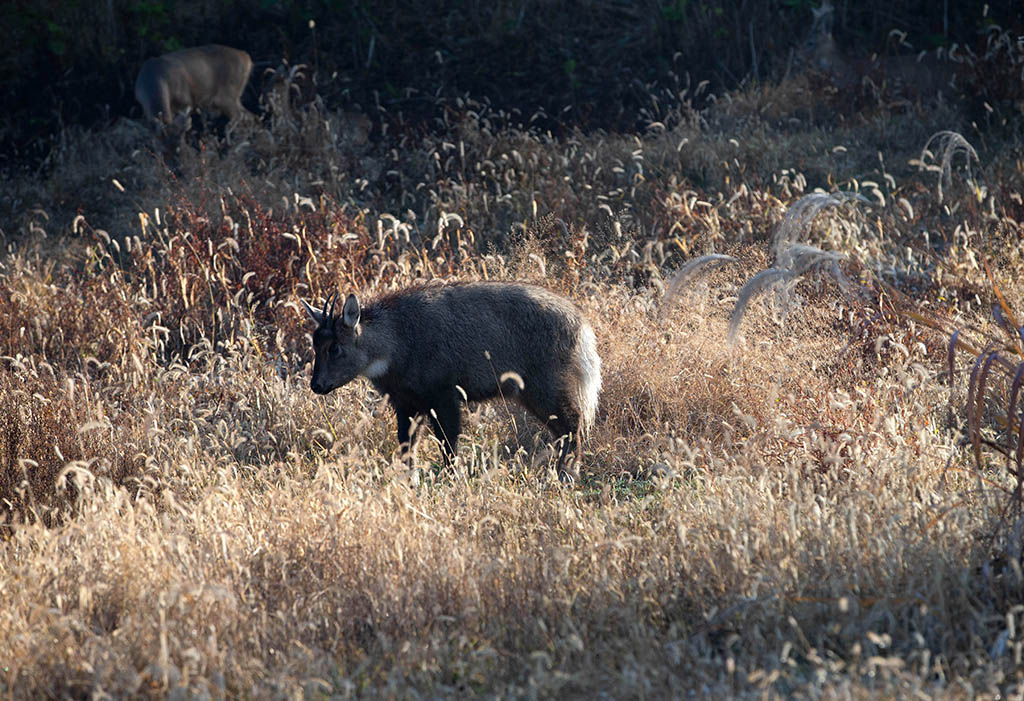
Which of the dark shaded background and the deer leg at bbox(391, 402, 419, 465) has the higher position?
the dark shaded background

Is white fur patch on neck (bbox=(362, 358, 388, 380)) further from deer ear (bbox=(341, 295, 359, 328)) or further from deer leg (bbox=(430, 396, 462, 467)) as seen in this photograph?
deer leg (bbox=(430, 396, 462, 467))

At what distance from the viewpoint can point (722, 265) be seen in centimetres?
870

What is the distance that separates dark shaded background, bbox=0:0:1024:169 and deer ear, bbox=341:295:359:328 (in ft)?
25.8

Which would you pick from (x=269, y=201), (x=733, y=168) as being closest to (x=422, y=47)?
(x=269, y=201)

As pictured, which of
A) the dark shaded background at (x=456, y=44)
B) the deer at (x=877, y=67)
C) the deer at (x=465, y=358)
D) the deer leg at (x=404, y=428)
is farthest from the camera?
the dark shaded background at (x=456, y=44)

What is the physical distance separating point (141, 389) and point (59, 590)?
2740 mm

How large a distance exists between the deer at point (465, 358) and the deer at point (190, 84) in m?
7.55

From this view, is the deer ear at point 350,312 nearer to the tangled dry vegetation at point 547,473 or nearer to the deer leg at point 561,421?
the tangled dry vegetation at point 547,473

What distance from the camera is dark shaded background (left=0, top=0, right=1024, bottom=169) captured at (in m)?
14.0

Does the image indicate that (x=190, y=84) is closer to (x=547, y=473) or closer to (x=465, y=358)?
(x=465, y=358)

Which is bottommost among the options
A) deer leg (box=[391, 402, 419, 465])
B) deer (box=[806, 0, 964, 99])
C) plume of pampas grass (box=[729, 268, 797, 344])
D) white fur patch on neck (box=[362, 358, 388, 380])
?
deer leg (box=[391, 402, 419, 465])

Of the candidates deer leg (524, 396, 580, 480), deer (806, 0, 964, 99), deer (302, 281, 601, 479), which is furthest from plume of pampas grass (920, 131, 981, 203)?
deer leg (524, 396, 580, 480)

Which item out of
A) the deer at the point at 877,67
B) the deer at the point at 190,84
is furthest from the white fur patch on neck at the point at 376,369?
the deer at the point at 877,67

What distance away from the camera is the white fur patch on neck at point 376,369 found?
6.43 meters
